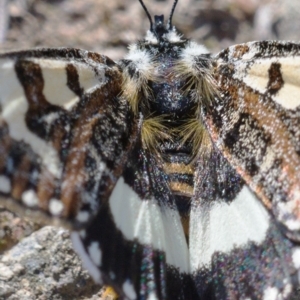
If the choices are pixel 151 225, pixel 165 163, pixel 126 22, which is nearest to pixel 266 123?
pixel 165 163

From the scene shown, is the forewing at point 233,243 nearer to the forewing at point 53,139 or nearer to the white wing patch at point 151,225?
the white wing patch at point 151,225

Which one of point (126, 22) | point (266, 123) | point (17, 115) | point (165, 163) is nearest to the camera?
point (17, 115)

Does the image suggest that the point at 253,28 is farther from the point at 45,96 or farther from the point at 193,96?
the point at 45,96

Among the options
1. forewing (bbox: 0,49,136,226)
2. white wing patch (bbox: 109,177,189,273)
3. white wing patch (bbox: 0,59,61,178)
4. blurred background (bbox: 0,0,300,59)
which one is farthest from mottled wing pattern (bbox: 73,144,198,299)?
blurred background (bbox: 0,0,300,59)

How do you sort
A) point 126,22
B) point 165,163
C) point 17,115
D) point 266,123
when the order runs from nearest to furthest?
point 17,115, point 266,123, point 165,163, point 126,22

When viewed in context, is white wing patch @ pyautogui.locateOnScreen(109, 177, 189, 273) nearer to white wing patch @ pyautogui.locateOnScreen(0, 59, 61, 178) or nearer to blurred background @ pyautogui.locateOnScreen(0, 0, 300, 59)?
white wing patch @ pyautogui.locateOnScreen(0, 59, 61, 178)

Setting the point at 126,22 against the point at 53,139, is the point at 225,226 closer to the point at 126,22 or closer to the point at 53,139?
the point at 53,139

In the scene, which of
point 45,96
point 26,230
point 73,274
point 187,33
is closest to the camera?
point 45,96

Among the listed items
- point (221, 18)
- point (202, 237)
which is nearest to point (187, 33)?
point (221, 18)
